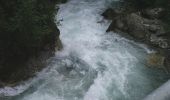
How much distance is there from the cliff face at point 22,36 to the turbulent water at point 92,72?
388 millimetres

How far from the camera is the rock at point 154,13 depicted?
12.9 m

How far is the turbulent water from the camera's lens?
29.6 feet

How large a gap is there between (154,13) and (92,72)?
4459 mm

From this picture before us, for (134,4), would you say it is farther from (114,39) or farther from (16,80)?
(16,80)

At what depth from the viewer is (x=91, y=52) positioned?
11219mm

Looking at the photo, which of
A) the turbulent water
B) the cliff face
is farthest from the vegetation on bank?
the cliff face

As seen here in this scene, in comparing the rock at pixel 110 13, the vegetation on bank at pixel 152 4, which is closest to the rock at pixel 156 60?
the vegetation on bank at pixel 152 4

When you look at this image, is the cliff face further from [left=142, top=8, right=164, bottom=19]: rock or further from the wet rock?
[left=142, top=8, right=164, bottom=19]: rock

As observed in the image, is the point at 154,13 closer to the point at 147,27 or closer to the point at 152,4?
the point at 152,4

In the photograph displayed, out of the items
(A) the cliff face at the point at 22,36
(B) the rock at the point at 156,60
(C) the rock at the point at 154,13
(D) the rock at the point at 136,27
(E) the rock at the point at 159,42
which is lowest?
(B) the rock at the point at 156,60

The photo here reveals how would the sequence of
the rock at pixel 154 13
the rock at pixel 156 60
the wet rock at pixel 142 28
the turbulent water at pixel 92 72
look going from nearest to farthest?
the turbulent water at pixel 92 72, the rock at pixel 156 60, the wet rock at pixel 142 28, the rock at pixel 154 13

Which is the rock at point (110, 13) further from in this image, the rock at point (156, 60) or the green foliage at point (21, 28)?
the green foliage at point (21, 28)

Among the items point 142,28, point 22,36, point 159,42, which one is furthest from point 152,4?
point 22,36

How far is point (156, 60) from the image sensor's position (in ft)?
35.2
